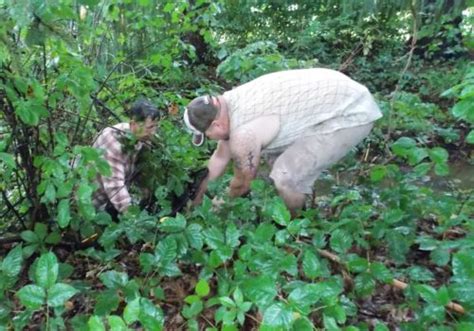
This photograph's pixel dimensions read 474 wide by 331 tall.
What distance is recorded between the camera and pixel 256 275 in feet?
8.07

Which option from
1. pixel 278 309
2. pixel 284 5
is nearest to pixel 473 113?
pixel 278 309

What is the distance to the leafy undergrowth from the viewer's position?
2.03m

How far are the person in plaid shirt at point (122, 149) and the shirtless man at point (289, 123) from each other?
0.29 metres

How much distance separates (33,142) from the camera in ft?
10.1

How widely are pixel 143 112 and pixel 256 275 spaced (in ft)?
5.21

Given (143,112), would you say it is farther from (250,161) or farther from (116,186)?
(250,161)

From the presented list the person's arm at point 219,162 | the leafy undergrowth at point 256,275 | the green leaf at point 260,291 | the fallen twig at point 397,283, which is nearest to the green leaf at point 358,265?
the leafy undergrowth at point 256,275

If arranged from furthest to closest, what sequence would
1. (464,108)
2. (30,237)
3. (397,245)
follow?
(397,245) < (30,237) < (464,108)

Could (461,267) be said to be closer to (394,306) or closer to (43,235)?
(394,306)

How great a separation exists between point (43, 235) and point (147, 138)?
1073 millimetres

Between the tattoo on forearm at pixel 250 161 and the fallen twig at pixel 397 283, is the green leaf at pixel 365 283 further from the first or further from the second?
the tattoo on forearm at pixel 250 161

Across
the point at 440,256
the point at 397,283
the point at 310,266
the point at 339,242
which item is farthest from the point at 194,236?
the point at 440,256

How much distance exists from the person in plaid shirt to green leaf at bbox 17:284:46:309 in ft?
4.96

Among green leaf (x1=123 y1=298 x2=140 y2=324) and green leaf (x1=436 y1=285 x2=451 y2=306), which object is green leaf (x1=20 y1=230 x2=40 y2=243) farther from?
green leaf (x1=436 y1=285 x2=451 y2=306)
